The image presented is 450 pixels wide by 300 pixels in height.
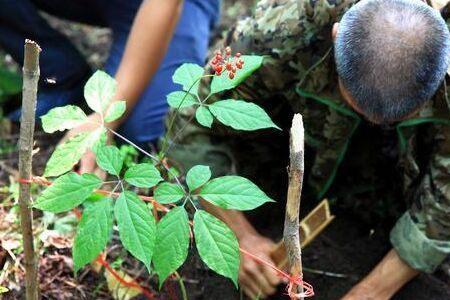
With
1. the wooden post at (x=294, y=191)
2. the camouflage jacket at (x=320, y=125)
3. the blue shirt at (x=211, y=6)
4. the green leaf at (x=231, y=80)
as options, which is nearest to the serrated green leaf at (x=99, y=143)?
the green leaf at (x=231, y=80)

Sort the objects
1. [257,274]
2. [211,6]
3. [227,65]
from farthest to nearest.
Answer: [211,6], [257,274], [227,65]

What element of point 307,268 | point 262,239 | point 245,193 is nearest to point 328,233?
point 307,268

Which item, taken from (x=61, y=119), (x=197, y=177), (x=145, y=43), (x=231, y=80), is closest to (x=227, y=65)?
(x=231, y=80)

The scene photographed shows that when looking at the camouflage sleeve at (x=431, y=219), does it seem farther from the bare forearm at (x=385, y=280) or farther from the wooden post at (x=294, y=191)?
the wooden post at (x=294, y=191)

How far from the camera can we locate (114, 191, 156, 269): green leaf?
1019 mm

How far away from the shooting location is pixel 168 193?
1086 mm

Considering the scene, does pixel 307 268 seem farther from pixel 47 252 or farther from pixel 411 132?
pixel 47 252

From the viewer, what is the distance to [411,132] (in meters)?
1.66

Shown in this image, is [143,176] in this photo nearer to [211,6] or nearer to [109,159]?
[109,159]

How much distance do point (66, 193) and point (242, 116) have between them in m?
0.33

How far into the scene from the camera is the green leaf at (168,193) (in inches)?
42.5

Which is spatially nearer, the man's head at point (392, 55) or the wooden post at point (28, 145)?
the wooden post at point (28, 145)

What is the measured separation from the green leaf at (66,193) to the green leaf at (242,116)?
246 mm

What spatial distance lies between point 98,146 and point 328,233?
3.50ft
